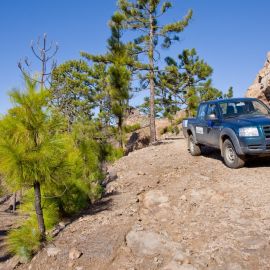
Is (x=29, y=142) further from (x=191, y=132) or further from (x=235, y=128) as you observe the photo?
(x=191, y=132)

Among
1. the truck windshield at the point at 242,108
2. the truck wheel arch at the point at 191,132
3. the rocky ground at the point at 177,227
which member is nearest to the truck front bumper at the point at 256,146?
the rocky ground at the point at 177,227

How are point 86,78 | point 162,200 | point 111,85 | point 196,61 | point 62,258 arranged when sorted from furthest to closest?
1. point 86,78
2. point 196,61
3. point 111,85
4. point 162,200
5. point 62,258

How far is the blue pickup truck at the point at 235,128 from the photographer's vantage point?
331 inches

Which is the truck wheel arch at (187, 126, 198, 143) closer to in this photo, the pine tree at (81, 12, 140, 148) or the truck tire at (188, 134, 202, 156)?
the truck tire at (188, 134, 202, 156)

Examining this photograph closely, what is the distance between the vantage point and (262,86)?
73.4ft

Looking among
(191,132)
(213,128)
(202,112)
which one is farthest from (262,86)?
(213,128)

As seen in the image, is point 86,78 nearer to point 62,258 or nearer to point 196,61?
point 196,61

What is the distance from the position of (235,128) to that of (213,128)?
123 cm

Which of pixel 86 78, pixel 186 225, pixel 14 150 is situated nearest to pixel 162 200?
pixel 186 225

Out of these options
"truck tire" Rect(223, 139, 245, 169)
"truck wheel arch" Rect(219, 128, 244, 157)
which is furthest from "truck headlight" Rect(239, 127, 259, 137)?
"truck tire" Rect(223, 139, 245, 169)

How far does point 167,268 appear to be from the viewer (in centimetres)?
526

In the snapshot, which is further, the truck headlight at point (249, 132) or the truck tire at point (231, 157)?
the truck tire at point (231, 157)

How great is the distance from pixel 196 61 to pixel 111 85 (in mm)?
12910

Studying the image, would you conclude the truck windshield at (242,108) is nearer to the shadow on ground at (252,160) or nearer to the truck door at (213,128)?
the truck door at (213,128)
